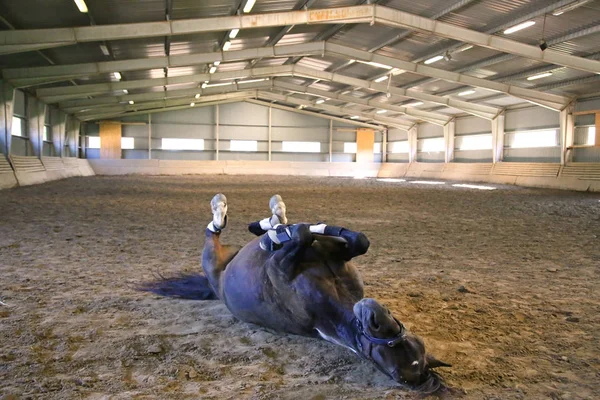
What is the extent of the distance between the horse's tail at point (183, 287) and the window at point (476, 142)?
32.4 metres

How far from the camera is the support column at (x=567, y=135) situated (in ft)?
87.7

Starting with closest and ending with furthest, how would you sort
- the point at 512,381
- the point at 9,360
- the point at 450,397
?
the point at 450,397, the point at 512,381, the point at 9,360

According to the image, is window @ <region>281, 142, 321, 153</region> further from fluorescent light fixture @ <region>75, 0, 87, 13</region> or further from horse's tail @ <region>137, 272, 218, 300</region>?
horse's tail @ <region>137, 272, 218, 300</region>

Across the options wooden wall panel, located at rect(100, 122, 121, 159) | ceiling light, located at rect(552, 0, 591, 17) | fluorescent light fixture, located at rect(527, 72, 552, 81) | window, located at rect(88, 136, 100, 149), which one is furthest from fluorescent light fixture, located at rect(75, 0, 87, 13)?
window, located at rect(88, 136, 100, 149)

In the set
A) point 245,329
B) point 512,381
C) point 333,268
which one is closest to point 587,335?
point 512,381

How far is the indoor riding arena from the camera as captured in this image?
2975mm

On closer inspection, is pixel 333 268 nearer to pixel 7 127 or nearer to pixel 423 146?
pixel 7 127

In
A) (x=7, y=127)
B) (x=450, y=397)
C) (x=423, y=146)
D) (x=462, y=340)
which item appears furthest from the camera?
(x=423, y=146)

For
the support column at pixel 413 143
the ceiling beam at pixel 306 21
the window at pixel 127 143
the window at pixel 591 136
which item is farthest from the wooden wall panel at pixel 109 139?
the window at pixel 591 136

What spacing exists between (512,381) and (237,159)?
4323 centimetres

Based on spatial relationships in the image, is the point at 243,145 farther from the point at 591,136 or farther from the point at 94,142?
the point at 591,136

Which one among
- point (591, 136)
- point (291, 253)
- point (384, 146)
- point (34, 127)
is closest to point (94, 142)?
point (34, 127)

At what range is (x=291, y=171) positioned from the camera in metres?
43.4

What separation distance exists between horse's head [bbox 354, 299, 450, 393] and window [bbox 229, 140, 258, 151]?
142ft
